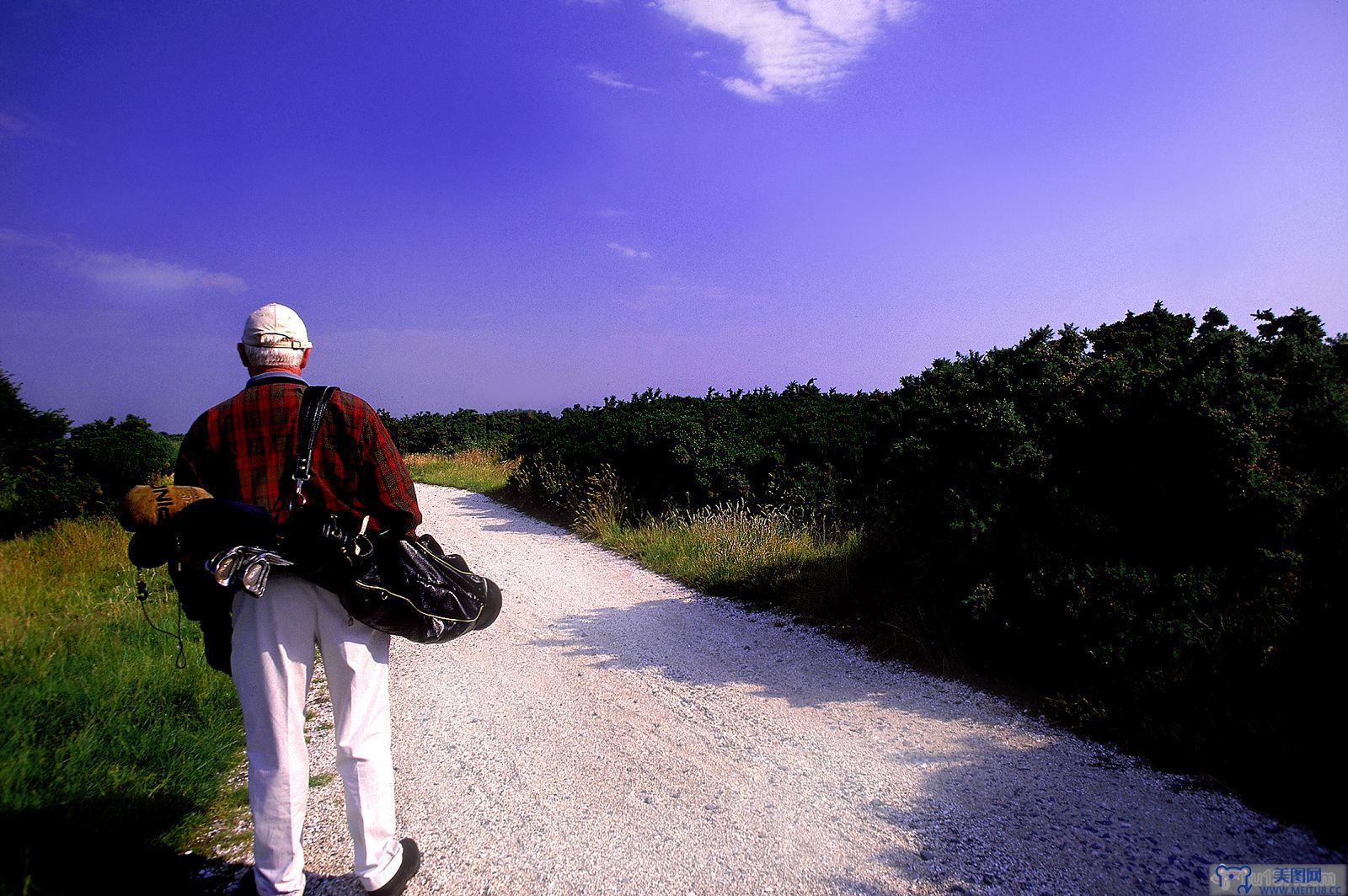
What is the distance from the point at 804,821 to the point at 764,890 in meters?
0.55

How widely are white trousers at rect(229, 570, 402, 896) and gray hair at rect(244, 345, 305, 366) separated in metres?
0.87

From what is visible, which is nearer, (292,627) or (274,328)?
(292,627)

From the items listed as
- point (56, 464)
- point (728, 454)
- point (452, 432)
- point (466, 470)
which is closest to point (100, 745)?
point (728, 454)

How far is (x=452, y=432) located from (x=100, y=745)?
24620 millimetres

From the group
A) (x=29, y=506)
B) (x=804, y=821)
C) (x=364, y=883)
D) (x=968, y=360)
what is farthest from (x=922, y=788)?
(x=29, y=506)

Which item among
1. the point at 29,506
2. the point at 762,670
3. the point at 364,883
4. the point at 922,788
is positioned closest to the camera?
the point at 364,883

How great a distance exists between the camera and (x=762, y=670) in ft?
17.2

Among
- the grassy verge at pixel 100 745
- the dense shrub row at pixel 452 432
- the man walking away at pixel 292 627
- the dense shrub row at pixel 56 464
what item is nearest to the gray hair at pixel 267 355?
the man walking away at pixel 292 627

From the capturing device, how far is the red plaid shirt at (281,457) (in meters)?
2.52

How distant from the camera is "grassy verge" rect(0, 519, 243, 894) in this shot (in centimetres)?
275

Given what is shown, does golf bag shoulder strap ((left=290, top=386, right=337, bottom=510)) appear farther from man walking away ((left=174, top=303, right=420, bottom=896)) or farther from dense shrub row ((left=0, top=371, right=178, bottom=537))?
dense shrub row ((left=0, top=371, right=178, bottom=537))

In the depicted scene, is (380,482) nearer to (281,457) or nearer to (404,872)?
(281,457)

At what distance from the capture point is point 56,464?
31.1 ft

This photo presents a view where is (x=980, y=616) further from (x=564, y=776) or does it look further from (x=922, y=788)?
(x=564, y=776)
